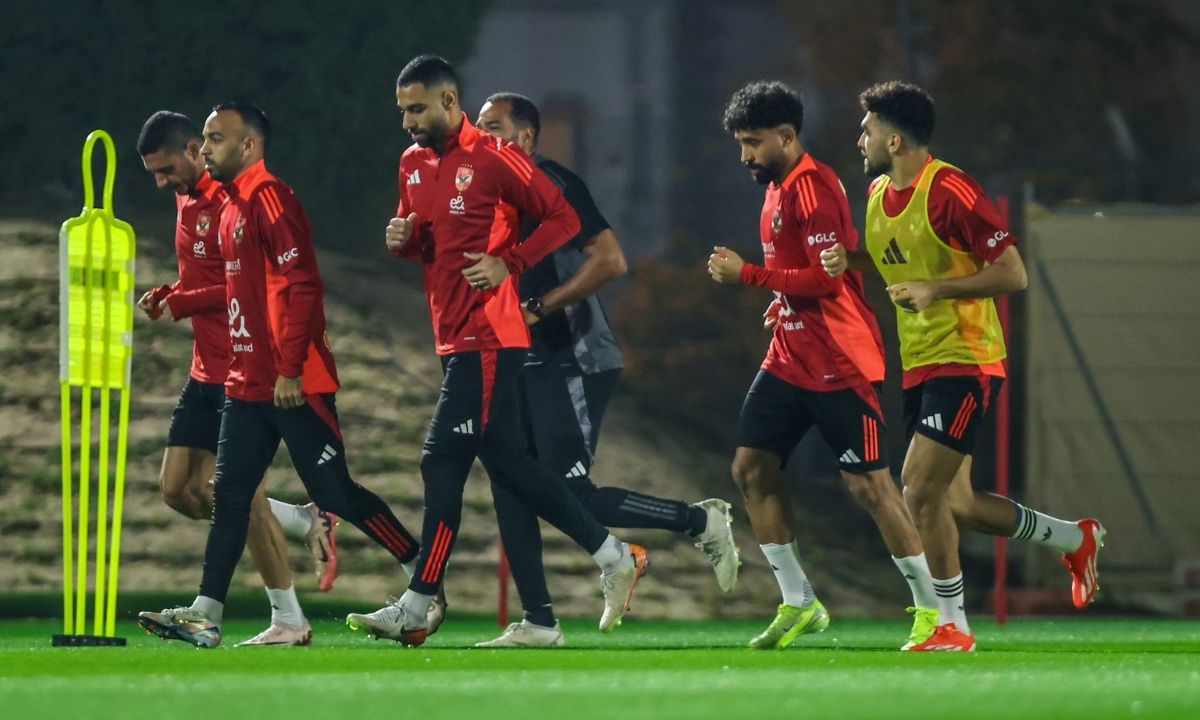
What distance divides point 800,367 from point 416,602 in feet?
5.94

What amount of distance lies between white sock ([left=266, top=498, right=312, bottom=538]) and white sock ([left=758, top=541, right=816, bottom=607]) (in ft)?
7.61

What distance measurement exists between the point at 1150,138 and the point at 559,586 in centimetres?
1451

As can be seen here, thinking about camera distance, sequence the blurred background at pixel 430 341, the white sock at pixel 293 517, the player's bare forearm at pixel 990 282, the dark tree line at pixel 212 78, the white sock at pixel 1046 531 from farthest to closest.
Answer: the dark tree line at pixel 212 78 → the blurred background at pixel 430 341 → the white sock at pixel 293 517 → the white sock at pixel 1046 531 → the player's bare forearm at pixel 990 282

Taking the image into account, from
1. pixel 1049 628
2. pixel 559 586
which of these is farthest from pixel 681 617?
pixel 1049 628

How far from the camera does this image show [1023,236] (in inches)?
650

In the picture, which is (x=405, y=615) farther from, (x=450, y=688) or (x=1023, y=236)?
(x=1023, y=236)

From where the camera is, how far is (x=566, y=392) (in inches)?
423

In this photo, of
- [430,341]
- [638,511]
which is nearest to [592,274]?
[638,511]

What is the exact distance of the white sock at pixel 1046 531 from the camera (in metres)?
10.6

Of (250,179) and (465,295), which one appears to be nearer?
(465,295)

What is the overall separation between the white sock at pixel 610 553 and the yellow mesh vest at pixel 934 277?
1.44 m

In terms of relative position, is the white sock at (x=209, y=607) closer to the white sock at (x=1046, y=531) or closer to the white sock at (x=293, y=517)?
the white sock at (x=293, y=517)

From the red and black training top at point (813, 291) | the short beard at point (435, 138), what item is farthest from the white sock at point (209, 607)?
the red and black training top at point (813, 291)

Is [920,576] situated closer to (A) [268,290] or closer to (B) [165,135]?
(A) [268,290]
